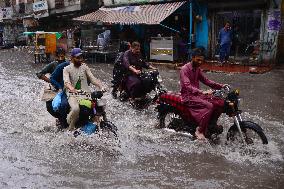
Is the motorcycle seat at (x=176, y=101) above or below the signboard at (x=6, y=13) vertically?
below

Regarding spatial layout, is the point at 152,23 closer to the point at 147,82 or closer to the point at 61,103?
the point at 147,82

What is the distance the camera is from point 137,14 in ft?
62.1

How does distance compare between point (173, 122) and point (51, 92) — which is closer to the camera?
point (173, 122)

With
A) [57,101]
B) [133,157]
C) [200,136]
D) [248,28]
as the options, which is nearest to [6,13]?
[248,28]

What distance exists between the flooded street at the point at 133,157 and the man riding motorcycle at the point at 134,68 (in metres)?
0.50

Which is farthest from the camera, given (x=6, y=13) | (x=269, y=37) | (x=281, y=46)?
(x=6, y=13)

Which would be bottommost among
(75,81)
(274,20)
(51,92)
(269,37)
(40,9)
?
(51,92)

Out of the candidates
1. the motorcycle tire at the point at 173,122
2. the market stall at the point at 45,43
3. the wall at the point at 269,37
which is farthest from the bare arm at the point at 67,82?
the market stall at the point at 45,43

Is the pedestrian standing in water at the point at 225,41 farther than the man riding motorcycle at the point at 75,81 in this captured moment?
Yes

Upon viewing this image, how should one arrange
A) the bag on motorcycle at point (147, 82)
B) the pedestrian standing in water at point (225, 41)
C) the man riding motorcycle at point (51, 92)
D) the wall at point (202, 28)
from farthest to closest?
the wall at point (202, 28)
the pedestrian standing in water at point (225, 41)
the bag on motorcycle at point (147, 82)
the man riding motorcycle at point (51, 92)

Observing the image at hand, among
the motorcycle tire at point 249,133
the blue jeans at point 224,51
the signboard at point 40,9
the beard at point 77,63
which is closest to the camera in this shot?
the motorcycle tire at point 249,133

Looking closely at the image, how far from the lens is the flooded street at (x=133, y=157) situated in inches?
201

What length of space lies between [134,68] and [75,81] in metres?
2.36

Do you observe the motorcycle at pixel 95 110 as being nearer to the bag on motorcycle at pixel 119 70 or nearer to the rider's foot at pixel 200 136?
the rider's foot at pixel 200 136
